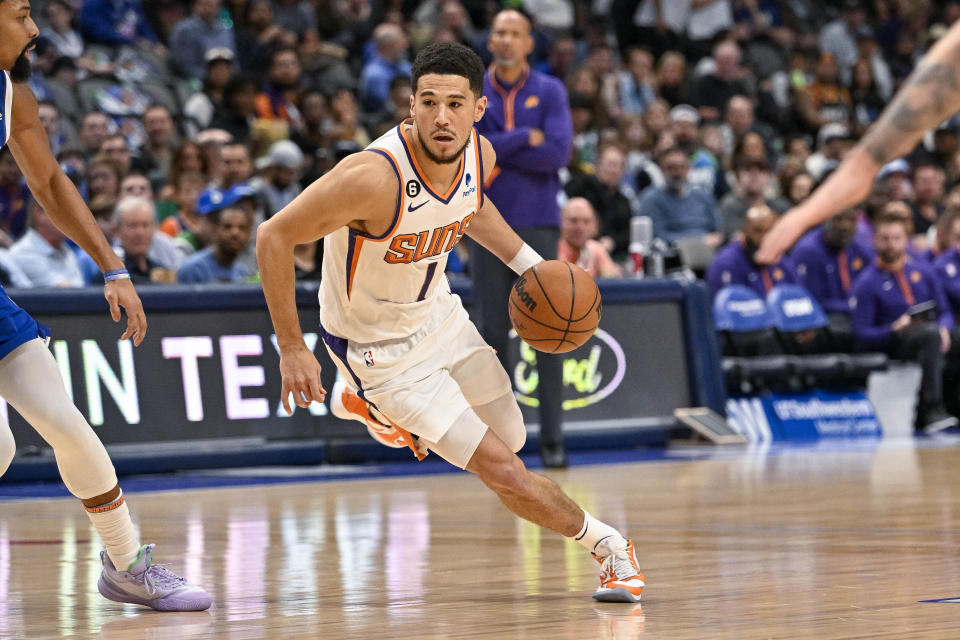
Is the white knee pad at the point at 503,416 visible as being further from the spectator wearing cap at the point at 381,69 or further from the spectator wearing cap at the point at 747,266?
the spectator wearing cap at the point at 381,69

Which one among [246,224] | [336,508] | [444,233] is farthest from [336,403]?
[246,224]

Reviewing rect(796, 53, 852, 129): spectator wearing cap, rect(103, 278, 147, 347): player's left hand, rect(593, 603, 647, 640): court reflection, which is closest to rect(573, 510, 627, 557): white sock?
rect(593, 603, 647, 640): court reflection

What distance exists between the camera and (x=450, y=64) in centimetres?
512

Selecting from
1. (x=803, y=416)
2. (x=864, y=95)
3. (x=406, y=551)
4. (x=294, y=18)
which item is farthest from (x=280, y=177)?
(x=864, y=95)

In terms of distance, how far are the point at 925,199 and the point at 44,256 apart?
10115mm

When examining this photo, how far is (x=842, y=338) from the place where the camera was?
43.2 feet

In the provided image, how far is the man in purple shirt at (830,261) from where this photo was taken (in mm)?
13852

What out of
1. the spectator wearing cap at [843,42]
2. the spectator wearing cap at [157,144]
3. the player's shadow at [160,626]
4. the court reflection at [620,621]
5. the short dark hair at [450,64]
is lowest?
the court reflection at [620,621]

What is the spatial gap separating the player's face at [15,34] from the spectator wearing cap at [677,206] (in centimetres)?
1055

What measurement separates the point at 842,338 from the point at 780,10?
10807 millimetres

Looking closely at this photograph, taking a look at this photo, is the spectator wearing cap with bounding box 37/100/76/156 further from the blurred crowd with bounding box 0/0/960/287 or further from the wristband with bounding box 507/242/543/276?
the wristband with bounding box 507/242/543/276

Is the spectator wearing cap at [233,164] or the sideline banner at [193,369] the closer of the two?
the sideline banner at [193,369]

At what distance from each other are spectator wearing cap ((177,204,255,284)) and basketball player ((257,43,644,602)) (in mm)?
5341

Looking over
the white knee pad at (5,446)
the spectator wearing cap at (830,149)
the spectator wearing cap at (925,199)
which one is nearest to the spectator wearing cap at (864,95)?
the spectator wearing cap at (830,149)
